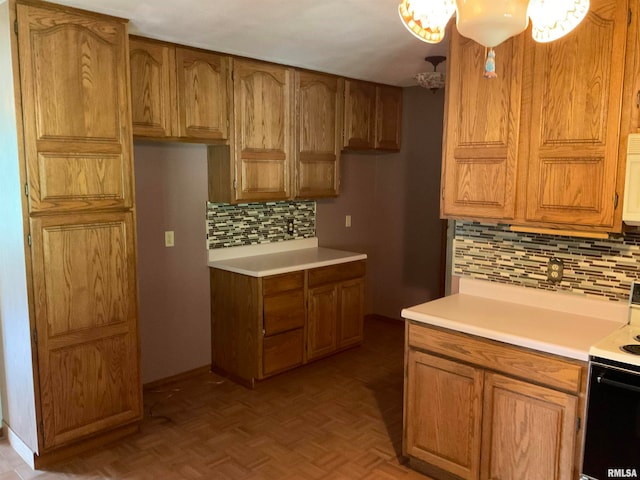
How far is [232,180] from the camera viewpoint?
146 inches

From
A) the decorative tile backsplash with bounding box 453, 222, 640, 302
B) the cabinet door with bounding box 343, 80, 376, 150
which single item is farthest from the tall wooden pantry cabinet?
the cabinet door with bounding box 343, 80, 376, 150

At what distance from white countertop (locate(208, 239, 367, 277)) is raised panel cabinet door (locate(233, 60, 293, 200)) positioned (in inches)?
19.6

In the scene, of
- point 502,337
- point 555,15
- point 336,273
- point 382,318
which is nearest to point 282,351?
point 336,273

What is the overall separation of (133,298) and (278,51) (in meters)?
1.86

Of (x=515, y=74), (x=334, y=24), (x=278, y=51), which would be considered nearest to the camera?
(x=515, y=74)

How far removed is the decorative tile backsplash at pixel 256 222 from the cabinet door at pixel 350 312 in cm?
68

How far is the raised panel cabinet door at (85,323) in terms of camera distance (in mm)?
2652

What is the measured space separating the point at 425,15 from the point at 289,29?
5.29 ft

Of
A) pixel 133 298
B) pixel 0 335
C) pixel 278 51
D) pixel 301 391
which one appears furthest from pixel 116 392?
pixel 278 51

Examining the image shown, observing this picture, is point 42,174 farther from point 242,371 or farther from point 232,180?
point 242,371

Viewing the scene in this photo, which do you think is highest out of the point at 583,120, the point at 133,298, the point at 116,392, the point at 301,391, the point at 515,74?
the point at 515,74

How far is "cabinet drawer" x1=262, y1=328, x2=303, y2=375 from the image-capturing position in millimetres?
3740

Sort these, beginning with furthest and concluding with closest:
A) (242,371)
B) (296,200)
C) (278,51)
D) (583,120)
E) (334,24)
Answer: (296,200), (242,371), (278,51), (334,24), (583,120)

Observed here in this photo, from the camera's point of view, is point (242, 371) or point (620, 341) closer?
point (620, 341)
